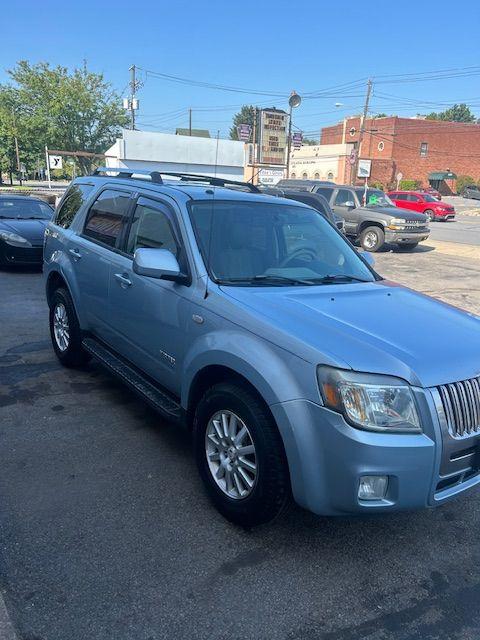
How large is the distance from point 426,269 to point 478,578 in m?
12.3

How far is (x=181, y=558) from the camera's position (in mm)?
2695

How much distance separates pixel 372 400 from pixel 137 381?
2020mm

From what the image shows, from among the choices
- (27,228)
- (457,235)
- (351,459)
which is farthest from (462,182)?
(351,459)

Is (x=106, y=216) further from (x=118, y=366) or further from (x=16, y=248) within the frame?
(x=16, y=248)

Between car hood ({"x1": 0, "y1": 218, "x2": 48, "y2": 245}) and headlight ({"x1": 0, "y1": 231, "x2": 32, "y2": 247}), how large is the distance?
7 cm

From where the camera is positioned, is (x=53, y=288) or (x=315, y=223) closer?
(x=315, y=223)

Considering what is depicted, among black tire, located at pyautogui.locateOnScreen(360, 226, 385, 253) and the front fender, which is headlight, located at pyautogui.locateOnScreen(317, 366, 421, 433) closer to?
the front fender

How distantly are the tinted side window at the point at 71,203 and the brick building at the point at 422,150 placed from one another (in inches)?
2503

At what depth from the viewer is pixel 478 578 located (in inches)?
106

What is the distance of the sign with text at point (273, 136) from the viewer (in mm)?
32656

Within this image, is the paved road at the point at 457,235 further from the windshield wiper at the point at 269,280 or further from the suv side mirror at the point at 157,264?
the suv side mirror at the point at 157,264

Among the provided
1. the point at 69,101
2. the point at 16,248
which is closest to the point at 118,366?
the point at 16,248

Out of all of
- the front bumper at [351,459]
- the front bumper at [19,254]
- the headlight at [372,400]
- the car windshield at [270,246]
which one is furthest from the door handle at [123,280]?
the front bumper at [19,254]

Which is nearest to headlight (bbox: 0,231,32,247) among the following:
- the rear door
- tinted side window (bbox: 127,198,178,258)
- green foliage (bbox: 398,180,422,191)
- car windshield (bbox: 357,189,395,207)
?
the rear door
